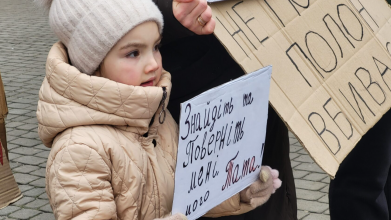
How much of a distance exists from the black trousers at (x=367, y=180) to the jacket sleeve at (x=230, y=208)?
34.6 inches

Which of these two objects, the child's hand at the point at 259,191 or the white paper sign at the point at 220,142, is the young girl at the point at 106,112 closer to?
the white paper sign at the point at 220,142

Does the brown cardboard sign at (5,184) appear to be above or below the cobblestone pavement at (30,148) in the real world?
above

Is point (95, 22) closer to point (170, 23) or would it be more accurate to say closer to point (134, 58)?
point (134, 58)

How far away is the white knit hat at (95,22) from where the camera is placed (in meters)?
1.65

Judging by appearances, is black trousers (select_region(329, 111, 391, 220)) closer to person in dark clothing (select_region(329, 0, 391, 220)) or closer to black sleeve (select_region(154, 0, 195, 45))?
person in dark clothing (select_region(329, 0, 391, 220))

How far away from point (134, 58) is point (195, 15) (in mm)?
222

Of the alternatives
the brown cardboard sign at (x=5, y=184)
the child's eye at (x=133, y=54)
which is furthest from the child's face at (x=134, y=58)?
the brown cardboard sign at (x=5, y=184)

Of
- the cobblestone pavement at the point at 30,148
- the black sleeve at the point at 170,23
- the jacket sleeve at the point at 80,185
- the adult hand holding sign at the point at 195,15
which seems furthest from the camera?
the cobblestone pavement at the point at 30,148

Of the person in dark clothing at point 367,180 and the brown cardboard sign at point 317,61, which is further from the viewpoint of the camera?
the person in dark clothing at point 367,180

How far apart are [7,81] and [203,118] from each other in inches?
224

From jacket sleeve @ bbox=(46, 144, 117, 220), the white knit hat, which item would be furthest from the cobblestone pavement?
jacket sleeve @ bbox=(46, 144, 117, 220)

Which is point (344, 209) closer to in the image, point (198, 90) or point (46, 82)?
point (198, 90)

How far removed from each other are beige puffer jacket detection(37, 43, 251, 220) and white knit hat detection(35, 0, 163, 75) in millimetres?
73

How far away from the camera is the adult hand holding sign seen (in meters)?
1.65
